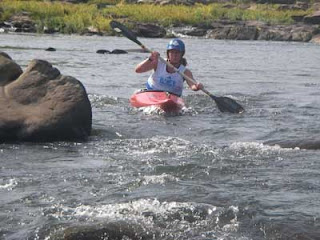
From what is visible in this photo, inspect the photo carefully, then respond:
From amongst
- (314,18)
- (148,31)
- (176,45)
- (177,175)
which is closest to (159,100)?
(176,45)

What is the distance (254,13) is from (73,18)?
1337 cm

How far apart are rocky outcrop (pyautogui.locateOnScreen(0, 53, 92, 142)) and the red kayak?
2613 millimetres

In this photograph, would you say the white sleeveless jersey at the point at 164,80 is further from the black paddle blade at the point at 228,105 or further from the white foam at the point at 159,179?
the white foam at the point at 159,179

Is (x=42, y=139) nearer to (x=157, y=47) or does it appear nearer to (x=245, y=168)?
(x=245, y=168)

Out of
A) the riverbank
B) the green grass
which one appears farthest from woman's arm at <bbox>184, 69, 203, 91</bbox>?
the green grass

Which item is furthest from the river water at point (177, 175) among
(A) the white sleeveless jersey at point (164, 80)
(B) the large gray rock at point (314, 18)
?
(B) the large gray rock at point (314, 18)

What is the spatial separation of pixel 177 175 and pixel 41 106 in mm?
2455

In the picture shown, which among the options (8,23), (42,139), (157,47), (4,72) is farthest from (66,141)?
(8,23)

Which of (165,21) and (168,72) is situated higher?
(168,72)

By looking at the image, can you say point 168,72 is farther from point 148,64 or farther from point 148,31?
point 148,31

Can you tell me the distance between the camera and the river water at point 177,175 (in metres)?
5.50

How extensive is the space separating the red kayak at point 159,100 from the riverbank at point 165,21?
2281cm

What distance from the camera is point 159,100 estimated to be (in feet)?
38.1

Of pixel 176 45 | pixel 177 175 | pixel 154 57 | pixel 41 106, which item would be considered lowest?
pixel 177 175
